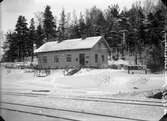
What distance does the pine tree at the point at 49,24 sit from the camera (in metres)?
5.58

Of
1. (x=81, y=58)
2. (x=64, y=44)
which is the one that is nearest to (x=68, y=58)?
(x=81, y=58)

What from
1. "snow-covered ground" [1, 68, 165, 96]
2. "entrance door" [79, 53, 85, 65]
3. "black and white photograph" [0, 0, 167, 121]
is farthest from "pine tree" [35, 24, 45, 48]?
"entrance door" [79, 53, 85, 65]

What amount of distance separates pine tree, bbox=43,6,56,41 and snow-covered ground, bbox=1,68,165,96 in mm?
1865

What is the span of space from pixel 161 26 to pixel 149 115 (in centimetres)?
221

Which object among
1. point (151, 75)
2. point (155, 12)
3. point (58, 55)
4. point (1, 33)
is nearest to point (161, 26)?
point (155, 12)

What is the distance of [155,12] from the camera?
472cm

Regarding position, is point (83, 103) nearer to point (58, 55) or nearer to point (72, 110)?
point (72, 110)

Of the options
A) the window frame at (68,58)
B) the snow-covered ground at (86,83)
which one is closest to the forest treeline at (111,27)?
the snow-covered ground at (86,83)

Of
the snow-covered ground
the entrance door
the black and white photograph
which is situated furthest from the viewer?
the entrance door

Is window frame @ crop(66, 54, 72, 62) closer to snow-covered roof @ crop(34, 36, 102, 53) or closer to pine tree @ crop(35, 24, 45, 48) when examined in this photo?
snow-covered roof @ crop(34, 36, 102, 53)

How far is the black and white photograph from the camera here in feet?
15.6

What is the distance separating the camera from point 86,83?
7289 mm

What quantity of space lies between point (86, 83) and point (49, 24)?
2.59m

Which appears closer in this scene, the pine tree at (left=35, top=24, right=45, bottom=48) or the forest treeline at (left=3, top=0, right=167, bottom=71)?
the forest treeline at (left=3, top=0, right=167, bottom=71)
